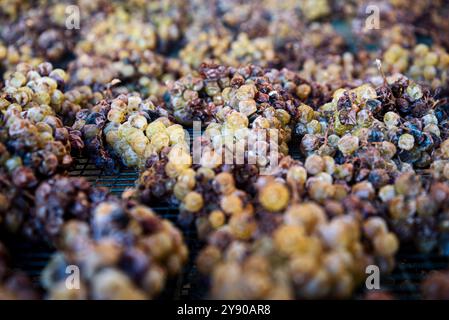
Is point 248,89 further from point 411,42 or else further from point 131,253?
point 411,42

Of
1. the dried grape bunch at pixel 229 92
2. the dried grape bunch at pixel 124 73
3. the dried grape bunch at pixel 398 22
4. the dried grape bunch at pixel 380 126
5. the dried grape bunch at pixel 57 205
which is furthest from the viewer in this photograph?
the dried grape bunch at pixel 398 22

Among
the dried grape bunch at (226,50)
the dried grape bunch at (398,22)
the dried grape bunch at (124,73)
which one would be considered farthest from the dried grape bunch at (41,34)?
the dried grape bunch at (398,22)

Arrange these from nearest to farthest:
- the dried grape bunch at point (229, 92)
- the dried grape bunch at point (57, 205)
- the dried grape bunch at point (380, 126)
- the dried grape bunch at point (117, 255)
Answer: the dried grape bunch at point (117, 255) < the dried grape bunch at point (57, 205) < the dried grape bunch at point (380, 126) < the dried grape bunch at point (229, 92)

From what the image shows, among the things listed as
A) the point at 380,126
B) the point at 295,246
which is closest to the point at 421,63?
the point at 380,126

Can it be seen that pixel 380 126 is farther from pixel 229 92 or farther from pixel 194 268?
pixel 194 268

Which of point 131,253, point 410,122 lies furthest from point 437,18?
point 131,253

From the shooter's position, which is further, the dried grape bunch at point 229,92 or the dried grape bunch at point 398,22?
the dried grape bunch at point 398,22

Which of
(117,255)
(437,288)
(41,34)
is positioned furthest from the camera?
(41,34)

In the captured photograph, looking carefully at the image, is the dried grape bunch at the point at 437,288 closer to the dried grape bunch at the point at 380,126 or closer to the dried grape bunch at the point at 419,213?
the dried grape bunch at the point at 419,213
